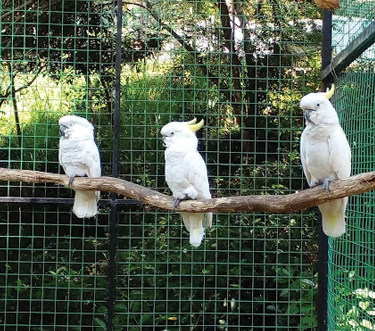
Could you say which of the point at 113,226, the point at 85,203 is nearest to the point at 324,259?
the point at 113,226

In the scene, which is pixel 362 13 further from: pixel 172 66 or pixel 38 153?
pixel 38 153

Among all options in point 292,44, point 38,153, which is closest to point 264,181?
point 292,44

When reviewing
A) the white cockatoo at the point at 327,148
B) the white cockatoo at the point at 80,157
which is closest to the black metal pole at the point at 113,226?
the white cockatoo at the point at 80,157

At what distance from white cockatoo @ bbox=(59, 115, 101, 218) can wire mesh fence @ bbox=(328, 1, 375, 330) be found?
4.29ft

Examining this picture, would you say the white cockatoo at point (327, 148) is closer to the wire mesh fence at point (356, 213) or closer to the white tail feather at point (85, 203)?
the wire mesh fence at point (356, 213)

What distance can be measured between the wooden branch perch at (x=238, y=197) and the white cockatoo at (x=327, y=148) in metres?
0.22

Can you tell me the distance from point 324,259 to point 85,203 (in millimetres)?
1340

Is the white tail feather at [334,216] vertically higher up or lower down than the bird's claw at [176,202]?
lower down

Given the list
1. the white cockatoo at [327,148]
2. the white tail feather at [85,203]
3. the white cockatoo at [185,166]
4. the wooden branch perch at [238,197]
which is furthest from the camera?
the white tail feather at [85,203]

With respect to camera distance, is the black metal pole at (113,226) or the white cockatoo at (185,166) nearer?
the white cockatoo at (185,166)

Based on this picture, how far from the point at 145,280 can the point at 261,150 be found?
3.66ft

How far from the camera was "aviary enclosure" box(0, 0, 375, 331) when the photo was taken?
3.07 m

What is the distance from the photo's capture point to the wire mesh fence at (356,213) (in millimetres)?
2211

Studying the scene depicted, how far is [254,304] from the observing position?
324 cm
